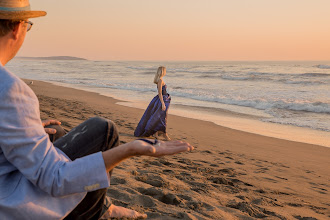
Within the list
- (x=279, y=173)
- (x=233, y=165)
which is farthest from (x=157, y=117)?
(x=279, y=173)

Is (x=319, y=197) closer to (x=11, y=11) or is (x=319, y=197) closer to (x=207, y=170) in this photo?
(x=207, y=170)

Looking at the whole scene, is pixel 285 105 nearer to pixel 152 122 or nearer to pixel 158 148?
pixel 152 122

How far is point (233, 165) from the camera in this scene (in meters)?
5.39

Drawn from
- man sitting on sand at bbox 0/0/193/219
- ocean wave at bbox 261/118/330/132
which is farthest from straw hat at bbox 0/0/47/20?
ocean wave at bbox 261/118/330/132

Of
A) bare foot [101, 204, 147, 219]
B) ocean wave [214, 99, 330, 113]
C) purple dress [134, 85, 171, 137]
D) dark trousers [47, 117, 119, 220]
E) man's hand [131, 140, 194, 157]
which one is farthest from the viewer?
ocean wave [214, 99, 330, 113]

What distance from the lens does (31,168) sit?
4.02ft

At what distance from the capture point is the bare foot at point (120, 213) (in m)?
2.46

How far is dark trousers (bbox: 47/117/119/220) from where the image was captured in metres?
1.73

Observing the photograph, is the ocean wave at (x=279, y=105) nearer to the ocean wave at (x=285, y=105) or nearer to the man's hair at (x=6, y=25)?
the ocean wave at (x=285, y=105)

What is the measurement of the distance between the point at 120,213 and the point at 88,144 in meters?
0.99

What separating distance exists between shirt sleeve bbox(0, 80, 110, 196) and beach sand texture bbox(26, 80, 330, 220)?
1619mm

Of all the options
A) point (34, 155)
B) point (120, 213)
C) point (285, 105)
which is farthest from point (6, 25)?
point (285, 105)

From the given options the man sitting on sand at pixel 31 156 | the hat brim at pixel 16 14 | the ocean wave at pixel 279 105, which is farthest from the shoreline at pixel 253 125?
the hat brim at pixel 16 14

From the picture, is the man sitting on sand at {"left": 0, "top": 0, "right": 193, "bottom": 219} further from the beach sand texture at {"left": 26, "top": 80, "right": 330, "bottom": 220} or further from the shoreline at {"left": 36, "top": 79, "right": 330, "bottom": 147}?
the shoreline at {"left": 36, "top": 79, "right": 330, "bottom": 147}
